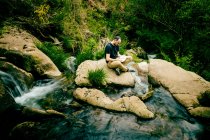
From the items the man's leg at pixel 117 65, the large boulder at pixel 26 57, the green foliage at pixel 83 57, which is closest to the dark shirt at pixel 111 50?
the man's leg at pixel 117 65

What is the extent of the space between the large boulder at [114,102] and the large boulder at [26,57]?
87.9 inches

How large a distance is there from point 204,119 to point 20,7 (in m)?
9.20

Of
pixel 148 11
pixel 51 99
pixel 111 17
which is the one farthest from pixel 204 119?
pixel 111 17

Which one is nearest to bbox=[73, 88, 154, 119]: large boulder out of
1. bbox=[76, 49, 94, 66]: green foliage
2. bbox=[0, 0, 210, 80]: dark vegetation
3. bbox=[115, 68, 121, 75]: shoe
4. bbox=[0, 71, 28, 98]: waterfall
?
bbox=[115, 68, 121, 75]: shoe

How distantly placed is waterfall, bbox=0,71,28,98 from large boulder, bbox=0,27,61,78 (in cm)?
110

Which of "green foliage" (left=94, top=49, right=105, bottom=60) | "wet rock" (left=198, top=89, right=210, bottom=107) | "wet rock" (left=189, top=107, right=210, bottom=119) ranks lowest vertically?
"wet rock" (left=189, top=107, right=210, bottom=119)

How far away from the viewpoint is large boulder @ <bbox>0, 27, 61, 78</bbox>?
889 cm

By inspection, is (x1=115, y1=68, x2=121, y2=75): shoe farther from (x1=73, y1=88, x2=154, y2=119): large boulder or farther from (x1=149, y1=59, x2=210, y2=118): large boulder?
(x1=73, y1=88, x2=154, y2=119): large boulder

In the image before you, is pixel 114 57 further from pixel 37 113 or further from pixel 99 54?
pixel 37 113

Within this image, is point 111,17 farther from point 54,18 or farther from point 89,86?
point 89,86

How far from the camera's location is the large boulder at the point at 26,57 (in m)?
8.89

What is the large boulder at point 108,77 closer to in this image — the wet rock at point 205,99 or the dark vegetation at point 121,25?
the dark vegetation at point 121,25

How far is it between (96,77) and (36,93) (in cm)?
207

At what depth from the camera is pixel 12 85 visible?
7730mm
